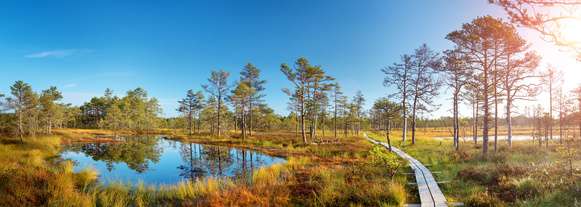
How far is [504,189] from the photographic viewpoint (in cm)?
689

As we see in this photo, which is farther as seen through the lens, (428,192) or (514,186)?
(428,192)

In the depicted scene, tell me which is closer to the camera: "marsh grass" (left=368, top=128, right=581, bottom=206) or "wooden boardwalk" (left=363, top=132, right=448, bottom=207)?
"marsh grass" (left=368, top=128, right=581, bottom=206)

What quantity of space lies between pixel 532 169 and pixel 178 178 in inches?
648

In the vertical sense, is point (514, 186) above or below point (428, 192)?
above

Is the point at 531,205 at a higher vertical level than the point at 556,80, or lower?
lower

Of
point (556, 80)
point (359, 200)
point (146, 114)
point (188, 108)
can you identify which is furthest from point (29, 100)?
point (556, 80)

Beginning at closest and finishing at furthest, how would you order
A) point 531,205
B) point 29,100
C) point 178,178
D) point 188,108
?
point 531,205, point 178,178, point 29,100, point 188,108

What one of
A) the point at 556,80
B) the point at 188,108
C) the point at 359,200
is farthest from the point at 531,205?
the point at 188,108

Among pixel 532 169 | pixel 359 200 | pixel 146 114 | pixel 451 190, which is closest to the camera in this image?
pixel 359 200

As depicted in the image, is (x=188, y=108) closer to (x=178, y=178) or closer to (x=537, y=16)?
(x=178, y=178)

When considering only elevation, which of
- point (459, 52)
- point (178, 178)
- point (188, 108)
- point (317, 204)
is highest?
point (459, 52)

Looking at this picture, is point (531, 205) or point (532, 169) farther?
point (532, 169)

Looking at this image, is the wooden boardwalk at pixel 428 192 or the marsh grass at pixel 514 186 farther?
the wooden boardwalk at pixel 428 192

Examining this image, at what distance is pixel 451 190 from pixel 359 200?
3685 millimetres
